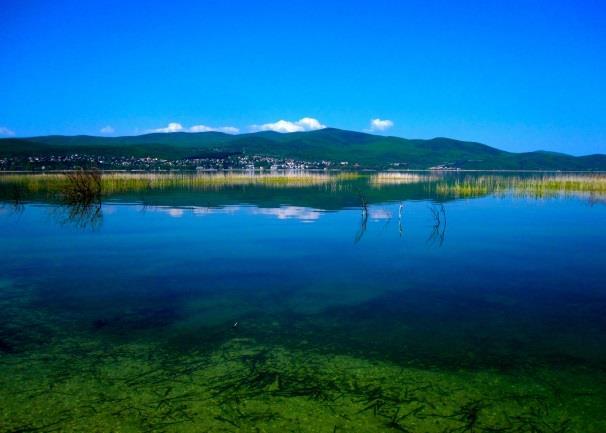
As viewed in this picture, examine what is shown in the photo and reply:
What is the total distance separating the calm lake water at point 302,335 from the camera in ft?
20.1

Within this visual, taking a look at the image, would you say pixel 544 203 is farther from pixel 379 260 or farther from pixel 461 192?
pixel 379 260

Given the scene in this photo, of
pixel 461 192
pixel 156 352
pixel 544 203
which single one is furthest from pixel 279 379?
pixel 461 192

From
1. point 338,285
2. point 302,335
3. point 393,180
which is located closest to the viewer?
point 302,335

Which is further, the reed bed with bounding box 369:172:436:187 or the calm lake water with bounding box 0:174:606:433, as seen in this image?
the reed bed with bounding box 369:172:436:187

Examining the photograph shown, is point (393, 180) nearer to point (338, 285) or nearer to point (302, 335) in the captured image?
point (338, 285)

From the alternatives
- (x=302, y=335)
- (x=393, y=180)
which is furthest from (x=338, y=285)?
(x=393, y=180)

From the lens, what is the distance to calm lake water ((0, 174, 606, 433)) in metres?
6.12

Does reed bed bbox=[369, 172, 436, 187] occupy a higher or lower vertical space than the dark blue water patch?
higher

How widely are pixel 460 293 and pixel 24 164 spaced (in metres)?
135

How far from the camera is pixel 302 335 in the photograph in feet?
29.2

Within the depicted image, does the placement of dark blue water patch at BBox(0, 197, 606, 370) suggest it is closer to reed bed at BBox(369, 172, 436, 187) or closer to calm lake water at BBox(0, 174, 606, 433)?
calm lake water at BBox(0, 174, 606, 433)

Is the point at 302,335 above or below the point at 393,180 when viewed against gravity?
below

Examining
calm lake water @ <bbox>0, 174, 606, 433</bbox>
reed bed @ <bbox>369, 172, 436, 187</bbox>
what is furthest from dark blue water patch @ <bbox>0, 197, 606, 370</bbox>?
reed bed @ <bbox>369, 172, 436, 187</bbox>

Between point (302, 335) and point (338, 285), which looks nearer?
point (302, 335)
